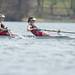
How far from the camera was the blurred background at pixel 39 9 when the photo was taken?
56.5m

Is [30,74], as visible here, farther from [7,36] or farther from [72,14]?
[72,14]

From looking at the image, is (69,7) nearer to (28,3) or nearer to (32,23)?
(28,3)

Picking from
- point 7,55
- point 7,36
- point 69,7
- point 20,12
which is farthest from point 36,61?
point 69,7

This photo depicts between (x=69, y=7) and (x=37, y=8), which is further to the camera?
(x=69, y=7)

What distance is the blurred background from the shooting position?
56.5 meters

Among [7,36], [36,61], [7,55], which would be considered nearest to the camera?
[36,61]

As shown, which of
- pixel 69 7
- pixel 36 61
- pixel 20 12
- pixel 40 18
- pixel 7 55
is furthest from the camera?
pixel 69 7

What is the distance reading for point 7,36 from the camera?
19984mm

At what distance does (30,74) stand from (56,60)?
2.46 meters

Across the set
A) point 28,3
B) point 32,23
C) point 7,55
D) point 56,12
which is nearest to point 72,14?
→ point 56,12

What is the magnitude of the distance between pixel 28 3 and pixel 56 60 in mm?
45556

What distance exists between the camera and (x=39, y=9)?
6250cm

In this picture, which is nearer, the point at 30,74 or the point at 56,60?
the point at 30,74

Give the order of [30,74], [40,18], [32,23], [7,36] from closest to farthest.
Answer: [30,74], [7,36], [32,23], [40,18]
